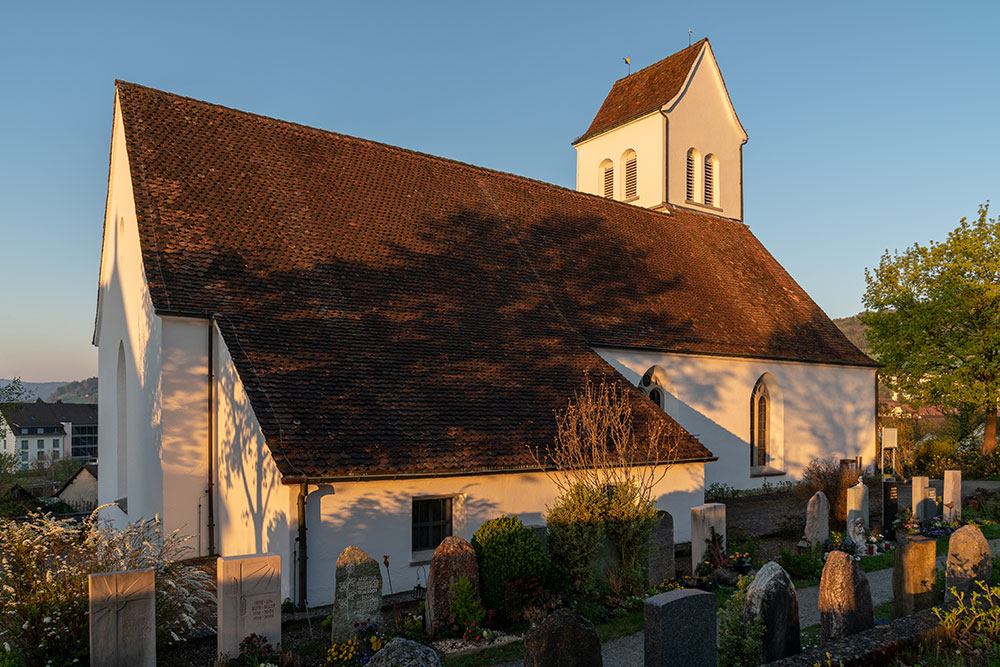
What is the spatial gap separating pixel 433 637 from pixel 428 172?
557 inches

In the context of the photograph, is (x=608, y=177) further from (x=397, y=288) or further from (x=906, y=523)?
(x=906, y=523)

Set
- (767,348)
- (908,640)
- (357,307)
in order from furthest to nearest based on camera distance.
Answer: (767,348) < (357,307) < (908,640)

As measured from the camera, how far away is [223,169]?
17.0m

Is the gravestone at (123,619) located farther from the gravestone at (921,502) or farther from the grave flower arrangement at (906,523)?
the gravestone at (921,502)

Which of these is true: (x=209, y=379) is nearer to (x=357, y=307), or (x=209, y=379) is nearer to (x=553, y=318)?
(x=357, y=307)

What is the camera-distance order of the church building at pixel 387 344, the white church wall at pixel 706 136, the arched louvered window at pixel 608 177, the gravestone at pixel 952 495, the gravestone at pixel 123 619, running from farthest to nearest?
the arched louvered window at pixel 608 177, the white church wall at pixel 706 136, the gravestone at pixel 952 495, the church building at pixel 387 344, the gravestone at pixel 123 619

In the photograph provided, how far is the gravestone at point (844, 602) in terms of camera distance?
845 cm

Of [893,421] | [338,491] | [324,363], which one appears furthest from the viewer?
[893,421]

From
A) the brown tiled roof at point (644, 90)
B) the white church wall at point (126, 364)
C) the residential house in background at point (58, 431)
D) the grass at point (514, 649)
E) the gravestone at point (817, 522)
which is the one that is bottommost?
the residential house in background at point (58, 431)

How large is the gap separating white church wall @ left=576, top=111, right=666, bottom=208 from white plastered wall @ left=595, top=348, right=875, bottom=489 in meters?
8.08

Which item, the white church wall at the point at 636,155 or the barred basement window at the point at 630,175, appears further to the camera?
the barred basement window at the point at 630,175

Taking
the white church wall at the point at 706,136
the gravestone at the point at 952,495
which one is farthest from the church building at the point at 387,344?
the gravestone at the point at 952,495

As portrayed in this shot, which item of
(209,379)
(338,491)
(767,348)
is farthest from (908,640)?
(767,348)

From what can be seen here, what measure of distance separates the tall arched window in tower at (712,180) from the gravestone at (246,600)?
24.4 m
